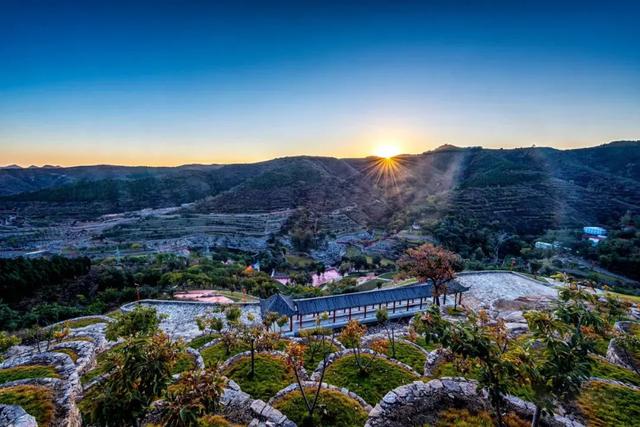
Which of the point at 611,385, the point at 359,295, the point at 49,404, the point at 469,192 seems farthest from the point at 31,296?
the point at 469,192

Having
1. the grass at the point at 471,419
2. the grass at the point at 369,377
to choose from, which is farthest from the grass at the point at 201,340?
the grass at the point at 471,419

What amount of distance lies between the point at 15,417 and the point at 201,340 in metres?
8.71

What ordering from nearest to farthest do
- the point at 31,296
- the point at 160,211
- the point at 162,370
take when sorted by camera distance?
the point at 162,370, the point at 31,296, the point at 160,211

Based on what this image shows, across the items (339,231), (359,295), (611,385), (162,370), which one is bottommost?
(339,231)

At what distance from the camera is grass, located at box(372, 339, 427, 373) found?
12.8m

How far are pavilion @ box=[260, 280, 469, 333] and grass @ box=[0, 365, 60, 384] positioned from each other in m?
10.1

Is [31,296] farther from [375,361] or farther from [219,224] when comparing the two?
[219,224]

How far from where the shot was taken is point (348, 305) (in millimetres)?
20250

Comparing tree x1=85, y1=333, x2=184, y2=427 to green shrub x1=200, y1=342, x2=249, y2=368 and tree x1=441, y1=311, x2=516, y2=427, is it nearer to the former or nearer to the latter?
tree x1=441, y1=311, x2=516, y2=427

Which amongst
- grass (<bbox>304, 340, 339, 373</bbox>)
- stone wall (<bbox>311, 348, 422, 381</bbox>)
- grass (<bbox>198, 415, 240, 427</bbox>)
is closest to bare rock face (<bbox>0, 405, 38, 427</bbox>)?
grass (<bbox>198, 415, 240, 427</bbox>)

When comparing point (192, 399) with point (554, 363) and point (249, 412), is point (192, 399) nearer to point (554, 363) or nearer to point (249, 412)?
point (249, 412)

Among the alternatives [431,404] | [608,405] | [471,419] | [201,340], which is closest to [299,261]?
[201,340]

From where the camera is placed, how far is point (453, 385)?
28.5ft

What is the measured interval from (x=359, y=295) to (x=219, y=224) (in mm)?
65471
